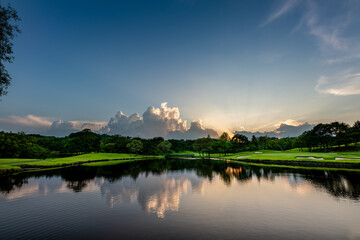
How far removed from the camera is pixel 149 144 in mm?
143125

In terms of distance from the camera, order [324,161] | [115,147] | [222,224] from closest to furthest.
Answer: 1. [222,224]
2. [324,161]
3. [115,147]

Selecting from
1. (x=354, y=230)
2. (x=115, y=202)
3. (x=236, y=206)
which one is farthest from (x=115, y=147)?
(x=354, y=230)

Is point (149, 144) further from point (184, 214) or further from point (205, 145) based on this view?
point (184, 214)

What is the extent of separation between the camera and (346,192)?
74.5 feet

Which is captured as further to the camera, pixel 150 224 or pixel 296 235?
pixel 150 224

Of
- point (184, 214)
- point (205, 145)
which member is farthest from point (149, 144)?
point (184, 214)

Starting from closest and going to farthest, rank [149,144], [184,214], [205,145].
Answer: [184,214] < [205,145] < [149,144]

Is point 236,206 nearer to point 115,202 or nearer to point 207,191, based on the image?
point 207,191

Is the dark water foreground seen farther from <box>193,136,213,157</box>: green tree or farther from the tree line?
<box>193,136,213,157</box>: green tree

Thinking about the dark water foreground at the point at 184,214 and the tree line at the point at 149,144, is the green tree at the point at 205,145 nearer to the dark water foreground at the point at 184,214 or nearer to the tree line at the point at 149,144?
the tree line at the point at 149,144

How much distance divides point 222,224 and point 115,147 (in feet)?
412

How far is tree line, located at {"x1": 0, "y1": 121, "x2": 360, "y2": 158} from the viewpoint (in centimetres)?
8300

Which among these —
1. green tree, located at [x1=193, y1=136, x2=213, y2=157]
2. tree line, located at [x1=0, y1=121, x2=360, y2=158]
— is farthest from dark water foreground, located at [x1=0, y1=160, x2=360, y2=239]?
green tree, located at [x1=193, y1=136, x2=213, y2=157]

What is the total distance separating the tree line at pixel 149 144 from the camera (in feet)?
272
